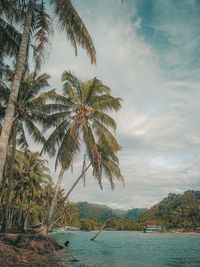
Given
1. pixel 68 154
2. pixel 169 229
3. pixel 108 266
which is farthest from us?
pixel 169 229

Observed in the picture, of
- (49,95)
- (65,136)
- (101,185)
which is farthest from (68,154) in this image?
(49,95)

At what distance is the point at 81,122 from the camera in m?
12.2

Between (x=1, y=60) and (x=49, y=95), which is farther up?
(x=49, y=95)

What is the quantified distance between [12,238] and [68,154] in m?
4.99

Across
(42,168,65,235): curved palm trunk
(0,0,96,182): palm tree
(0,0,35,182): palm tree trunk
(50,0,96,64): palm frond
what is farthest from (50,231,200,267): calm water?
(50,0,96,64): palm frond

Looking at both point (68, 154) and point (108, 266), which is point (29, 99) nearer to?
point (68, 154)

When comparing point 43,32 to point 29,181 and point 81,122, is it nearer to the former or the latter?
point 81,122

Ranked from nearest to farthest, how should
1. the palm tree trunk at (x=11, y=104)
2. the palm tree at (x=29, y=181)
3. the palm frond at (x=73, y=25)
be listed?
the palm tree trunk at (x=11, y=104)
the palm frond at (x=73, y=25)
the palm tree at (x=29, y=181)

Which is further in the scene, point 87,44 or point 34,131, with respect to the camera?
point 34,131

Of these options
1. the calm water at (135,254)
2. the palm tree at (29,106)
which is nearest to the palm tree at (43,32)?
the palm tree at (29,106)

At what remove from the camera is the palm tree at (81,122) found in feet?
37.9

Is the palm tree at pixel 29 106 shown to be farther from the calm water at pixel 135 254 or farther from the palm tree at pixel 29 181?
the palm tree at pixel 29 181

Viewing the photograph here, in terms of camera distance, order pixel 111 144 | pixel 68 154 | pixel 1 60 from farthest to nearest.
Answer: pixel 111 144
pixel 68 154
pixel 1 60

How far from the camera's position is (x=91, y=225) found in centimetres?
8981
